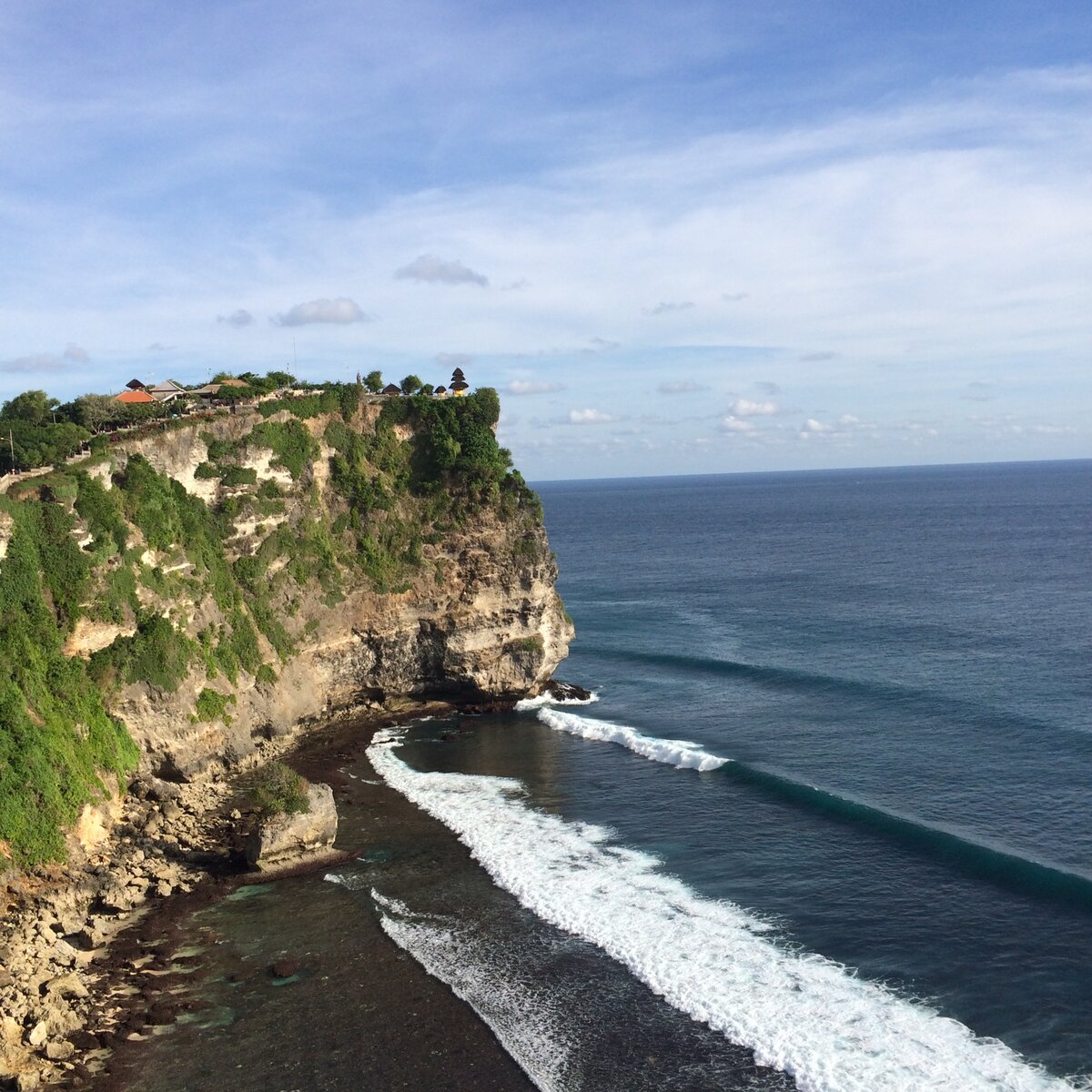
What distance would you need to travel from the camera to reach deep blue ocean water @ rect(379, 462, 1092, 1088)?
86.6ft

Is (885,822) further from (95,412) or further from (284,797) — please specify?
(95,412)

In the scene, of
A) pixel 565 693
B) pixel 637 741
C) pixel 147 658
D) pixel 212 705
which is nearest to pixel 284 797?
pixel 212 705

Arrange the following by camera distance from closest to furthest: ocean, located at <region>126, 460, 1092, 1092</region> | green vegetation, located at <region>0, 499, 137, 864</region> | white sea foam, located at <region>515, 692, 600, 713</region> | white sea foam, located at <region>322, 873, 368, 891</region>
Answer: ocean, located at <region>126, 460, 1092, 1092</region>, green vegetation, located at <region>0, 499, 137, 864</region>, white sea foam, located at <region>322, 873, 368, 891</region>, white sea foam, located at <region>515, 692, 600, 713</region>

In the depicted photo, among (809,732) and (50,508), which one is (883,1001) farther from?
(50,508)

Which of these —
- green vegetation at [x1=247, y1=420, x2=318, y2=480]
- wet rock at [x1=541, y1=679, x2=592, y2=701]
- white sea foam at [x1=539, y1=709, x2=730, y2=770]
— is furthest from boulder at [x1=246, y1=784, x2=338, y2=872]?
wet rock at [x1=541, y1=679, x2=592, y2=701]

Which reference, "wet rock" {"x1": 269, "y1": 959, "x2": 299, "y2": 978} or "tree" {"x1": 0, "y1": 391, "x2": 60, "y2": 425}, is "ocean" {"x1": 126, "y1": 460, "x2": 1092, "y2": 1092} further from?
"tree" {"x1": 0, "y1": 391, "x2": 60, "y2": 425}

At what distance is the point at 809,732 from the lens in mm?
48312

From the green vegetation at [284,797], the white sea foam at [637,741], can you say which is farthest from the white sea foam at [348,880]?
the white sea foam at [637,741]

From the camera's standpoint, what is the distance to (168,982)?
26.7m

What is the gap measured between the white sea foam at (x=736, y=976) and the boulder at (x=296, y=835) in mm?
5371

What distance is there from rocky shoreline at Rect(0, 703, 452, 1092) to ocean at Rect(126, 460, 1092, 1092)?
3.05 metres

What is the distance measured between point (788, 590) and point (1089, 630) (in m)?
29.1

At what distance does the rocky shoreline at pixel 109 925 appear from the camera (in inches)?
917

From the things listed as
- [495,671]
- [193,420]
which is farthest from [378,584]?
[193,420]
